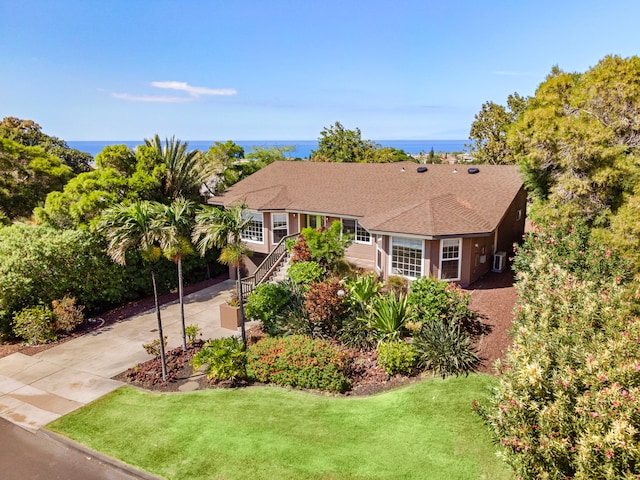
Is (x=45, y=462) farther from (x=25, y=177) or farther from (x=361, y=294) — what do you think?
(x=25, y=177)

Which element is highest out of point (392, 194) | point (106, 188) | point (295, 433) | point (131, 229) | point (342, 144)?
point (342, 144)

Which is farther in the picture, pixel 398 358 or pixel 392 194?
pixel 392 194

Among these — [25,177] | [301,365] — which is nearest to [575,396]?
[301,365]

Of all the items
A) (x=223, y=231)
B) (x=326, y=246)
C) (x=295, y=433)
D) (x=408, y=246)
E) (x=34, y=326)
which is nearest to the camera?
(x=295, y=433)

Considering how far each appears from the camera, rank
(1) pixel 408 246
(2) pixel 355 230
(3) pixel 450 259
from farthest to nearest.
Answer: (2) pixel 355 230 < (1) pixel 408 246 < (3) pixel 450 259

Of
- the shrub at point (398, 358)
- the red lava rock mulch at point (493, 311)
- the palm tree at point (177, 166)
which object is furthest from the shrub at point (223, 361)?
the palm tree at point (177, 166)

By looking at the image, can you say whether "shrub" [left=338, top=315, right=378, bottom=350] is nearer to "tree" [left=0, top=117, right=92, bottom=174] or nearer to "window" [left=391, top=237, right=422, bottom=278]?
"window" [left=391, top=237, right=422, bottom=278]
